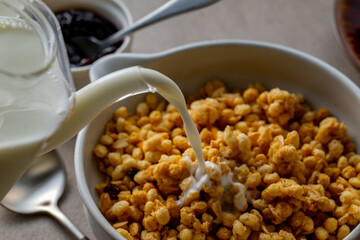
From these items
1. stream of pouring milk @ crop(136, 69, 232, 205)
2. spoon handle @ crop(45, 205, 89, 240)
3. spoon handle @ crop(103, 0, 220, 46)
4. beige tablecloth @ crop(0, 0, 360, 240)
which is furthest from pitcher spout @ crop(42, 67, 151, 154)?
Result: beige tablecloth @ crop(0, 0, 360, 240)

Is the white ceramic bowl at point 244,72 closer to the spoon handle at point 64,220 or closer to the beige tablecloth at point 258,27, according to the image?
the spoon handle at point 64,220

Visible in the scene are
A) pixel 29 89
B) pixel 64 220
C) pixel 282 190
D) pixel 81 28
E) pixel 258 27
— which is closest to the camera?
pixel 29 89

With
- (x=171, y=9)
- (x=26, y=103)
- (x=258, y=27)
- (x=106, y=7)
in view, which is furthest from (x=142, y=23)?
(x=26, y=103)

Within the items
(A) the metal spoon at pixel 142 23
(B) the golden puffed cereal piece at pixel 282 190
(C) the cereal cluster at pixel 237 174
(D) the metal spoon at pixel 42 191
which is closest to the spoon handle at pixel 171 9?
(A) the metal spoon at pixel 142 23

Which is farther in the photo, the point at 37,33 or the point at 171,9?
the point at 171,9

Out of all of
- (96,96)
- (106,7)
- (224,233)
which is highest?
(96,96)

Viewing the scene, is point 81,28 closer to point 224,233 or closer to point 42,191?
point 42,191
